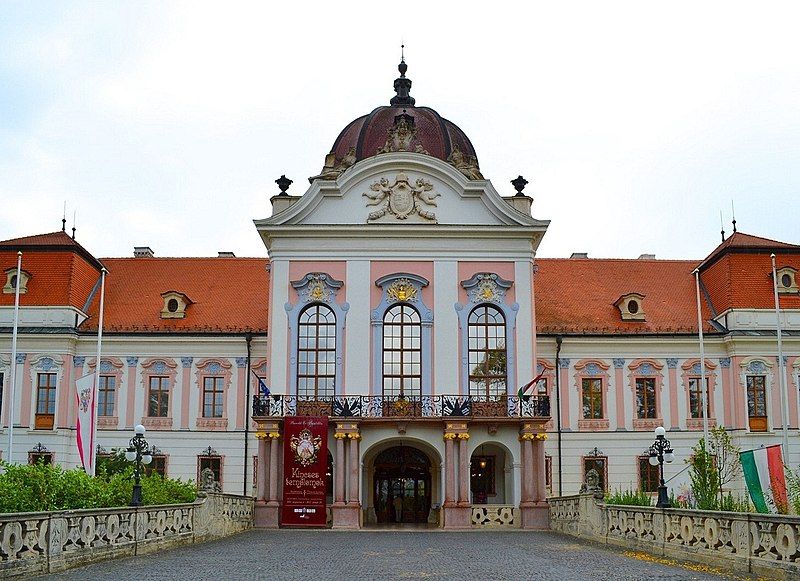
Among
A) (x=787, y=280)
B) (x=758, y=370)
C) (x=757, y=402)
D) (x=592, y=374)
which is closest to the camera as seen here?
(x=757, y=402)

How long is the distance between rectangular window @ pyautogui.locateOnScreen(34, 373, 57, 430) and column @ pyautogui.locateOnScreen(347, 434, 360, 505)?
42.3ft

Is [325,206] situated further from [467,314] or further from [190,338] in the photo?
[190,338]

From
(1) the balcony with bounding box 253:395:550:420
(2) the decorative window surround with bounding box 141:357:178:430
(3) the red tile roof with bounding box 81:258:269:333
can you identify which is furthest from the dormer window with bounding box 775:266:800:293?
(2) the decorative window surround with bounding box 141:357:178:430

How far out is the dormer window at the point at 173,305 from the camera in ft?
132

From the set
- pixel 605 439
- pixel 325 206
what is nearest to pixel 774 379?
pixel 605 439

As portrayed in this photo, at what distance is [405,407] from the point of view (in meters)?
32.1

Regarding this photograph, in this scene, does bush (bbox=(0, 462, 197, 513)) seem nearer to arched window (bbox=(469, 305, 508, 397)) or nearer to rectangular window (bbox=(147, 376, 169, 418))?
arched window (bbox=(469, 305, 508, 397))

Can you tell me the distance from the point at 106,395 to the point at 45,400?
7.34ft

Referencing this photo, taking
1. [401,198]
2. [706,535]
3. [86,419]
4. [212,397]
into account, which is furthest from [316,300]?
[706,535]

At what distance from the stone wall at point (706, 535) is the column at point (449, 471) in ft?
19.4

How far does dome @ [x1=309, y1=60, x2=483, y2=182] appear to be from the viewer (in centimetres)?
3528

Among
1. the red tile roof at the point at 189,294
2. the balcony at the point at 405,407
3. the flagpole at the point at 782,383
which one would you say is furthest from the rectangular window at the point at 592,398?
the red tile roof at the point at 189,294

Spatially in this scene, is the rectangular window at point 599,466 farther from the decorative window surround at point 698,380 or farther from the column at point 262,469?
the column at point 262,469

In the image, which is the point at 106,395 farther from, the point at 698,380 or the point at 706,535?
Answer: the point at 706,535
